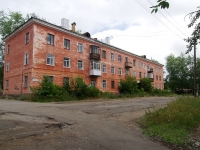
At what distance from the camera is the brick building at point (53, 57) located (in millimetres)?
19781

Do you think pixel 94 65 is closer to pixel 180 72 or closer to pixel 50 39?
pixel 50 39

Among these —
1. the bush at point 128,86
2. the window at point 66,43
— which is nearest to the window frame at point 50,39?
the window at point 66,43

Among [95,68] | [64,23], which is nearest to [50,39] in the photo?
[64,23]

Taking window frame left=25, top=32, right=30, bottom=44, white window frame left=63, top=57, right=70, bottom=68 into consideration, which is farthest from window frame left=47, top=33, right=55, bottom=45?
white window frame left=63, top=57, right=70, bottom=68

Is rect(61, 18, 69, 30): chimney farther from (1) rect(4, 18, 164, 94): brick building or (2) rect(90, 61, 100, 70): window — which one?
(2) rect(90, 61, 100, 70): window

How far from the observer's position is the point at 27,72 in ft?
64.9

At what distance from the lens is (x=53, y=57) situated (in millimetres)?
21422

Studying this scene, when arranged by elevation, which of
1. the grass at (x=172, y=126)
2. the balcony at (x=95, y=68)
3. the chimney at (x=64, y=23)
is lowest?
the grass at (x=172, y=126)

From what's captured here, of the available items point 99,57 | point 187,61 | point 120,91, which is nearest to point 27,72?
point 99,57

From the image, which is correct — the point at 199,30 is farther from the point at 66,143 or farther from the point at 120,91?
the point at 120,91

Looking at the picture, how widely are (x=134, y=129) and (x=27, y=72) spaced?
1698 centimetres

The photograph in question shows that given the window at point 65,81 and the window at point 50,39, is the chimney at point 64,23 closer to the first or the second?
the window at point 50,39

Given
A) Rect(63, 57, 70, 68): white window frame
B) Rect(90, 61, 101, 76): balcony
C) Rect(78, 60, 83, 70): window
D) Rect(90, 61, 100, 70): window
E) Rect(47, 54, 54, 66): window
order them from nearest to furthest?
Rect(47, 54, 54, 66): window < Rect(63, 57, 70, 68): white window frame < Rect(78, 60, 83, 70): window < Rect(90, 61, 101, 76): balcony < Rect(90, 61, 100, 70): window

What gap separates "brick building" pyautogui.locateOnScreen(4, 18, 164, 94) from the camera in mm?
19781
